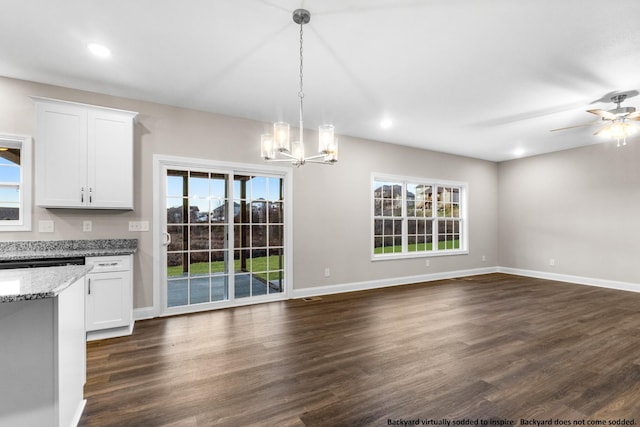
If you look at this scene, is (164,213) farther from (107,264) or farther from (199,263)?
(107,264)

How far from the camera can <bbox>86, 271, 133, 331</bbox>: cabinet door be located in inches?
125

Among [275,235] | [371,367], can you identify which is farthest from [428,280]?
[371,367]

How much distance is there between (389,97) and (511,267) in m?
5.71

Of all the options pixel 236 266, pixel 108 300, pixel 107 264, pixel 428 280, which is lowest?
pixel 428 280

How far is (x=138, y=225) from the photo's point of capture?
3.85 metres

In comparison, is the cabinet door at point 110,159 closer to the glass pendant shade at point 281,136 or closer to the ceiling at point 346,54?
Answer: the ceiling at point 346,54

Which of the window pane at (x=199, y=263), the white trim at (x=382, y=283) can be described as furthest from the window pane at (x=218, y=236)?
the white trim at (x=382, y=283)

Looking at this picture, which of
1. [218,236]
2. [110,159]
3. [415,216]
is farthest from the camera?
[415,216]

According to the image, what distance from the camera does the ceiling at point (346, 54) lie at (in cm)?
226

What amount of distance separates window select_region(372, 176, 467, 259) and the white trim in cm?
45

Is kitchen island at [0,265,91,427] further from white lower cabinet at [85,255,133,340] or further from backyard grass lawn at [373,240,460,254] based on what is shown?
backyard grass lawn at [373,240,460,254]

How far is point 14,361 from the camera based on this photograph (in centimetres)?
149

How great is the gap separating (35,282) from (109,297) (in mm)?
1977

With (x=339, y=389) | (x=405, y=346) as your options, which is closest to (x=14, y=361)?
(x=339, y=389)
